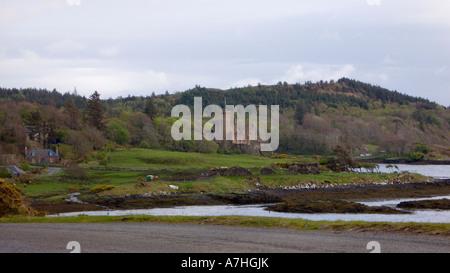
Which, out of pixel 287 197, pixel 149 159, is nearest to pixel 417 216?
pixel 287 197

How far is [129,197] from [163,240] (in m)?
31.3

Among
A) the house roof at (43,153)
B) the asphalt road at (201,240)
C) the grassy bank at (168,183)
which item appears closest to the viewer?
the asphalt road at (201,240)

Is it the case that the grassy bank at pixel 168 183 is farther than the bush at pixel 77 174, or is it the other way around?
the bush at pixel 77 174

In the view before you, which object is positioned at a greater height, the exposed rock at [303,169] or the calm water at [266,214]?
the exposed rock at [303,169]

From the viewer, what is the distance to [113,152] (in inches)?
3386

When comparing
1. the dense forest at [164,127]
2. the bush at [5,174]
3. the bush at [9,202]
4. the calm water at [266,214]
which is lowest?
the calm water at [266,214]

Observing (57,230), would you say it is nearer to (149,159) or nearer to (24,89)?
(149,159)

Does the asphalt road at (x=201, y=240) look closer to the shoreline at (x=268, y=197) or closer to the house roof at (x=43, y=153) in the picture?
the shoreline at (x=268, y=197)

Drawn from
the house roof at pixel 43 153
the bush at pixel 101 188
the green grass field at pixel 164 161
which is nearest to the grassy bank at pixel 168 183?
the bush at pixel 101 188

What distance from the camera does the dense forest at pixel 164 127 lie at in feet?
279

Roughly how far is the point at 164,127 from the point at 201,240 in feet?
318

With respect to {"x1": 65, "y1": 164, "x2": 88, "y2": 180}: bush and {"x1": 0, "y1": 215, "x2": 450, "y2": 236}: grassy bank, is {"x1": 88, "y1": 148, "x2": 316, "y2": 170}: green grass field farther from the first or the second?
{"x1": 0, "y1": 215, "x2": 450, "y2": 236}: grassy bank

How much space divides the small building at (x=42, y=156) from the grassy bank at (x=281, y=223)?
51.2m
